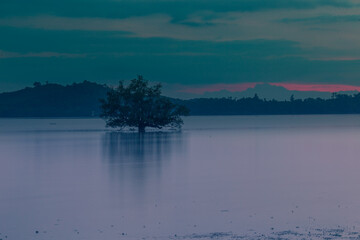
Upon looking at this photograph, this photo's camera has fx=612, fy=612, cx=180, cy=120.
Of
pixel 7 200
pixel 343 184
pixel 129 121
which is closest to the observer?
pixel 7 200

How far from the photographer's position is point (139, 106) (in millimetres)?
56250

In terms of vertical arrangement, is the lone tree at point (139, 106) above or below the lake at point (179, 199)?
above

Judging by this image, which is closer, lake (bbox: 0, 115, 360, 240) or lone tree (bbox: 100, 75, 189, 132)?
lake (bbox: 0, 115, 360, 240)

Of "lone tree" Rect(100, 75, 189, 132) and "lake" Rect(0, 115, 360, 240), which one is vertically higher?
"lone tree" Rect(100, 75, 189, 132)

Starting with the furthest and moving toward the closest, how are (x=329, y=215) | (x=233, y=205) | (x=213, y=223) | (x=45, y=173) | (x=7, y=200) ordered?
1. (x=45, y=173)
2. (x=7, y=200)
3. (x=233, y=205)
4. (x=329, y=215)
5. (x=213, y=223)

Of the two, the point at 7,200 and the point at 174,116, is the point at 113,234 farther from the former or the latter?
the point at 174,116

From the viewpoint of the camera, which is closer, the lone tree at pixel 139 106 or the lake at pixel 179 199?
the lake at pixel 179 199

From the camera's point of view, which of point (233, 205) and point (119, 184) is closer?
point (233, 205)

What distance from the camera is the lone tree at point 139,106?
56.1 m

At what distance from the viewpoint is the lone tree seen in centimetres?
5606

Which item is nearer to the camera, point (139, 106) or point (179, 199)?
Answer: point (179, 199)

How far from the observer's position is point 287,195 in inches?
659

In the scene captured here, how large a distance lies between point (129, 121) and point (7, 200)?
41.4 metres

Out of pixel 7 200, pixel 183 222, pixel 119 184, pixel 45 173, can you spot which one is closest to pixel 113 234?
pixel 183 222
